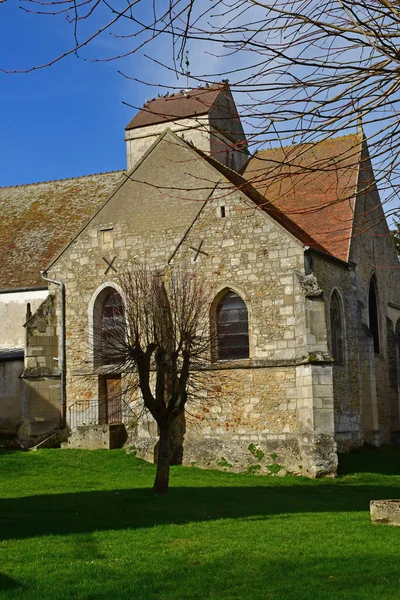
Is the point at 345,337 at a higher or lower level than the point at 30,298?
lower

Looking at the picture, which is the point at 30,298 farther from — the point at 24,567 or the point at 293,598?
the point at 293,598

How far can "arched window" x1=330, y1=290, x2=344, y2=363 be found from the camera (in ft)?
73.4

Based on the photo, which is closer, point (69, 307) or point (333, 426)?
point (333, 426)

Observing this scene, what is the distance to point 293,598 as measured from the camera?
7.94m

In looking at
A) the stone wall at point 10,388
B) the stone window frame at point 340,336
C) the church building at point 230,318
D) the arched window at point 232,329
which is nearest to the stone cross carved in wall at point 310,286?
the church building at point 230,318

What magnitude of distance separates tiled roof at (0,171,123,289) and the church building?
12 centimetres

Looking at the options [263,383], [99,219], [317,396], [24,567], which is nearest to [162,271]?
[99,219]

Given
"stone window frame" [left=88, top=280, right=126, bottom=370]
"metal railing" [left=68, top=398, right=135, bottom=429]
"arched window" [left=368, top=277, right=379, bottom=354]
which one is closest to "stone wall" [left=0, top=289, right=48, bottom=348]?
"stone window frame" [left=88, top=280, right=126, bottom=370]

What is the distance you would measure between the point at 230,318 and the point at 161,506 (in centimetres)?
823

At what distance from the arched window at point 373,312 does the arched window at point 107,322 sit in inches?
320

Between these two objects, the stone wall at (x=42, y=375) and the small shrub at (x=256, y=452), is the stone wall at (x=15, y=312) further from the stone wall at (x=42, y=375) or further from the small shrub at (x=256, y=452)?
the small shrub at (x=256, y=452)

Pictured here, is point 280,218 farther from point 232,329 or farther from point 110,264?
point 110,264

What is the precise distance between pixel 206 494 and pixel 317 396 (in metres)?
4.94

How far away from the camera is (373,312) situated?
26.0 meters
